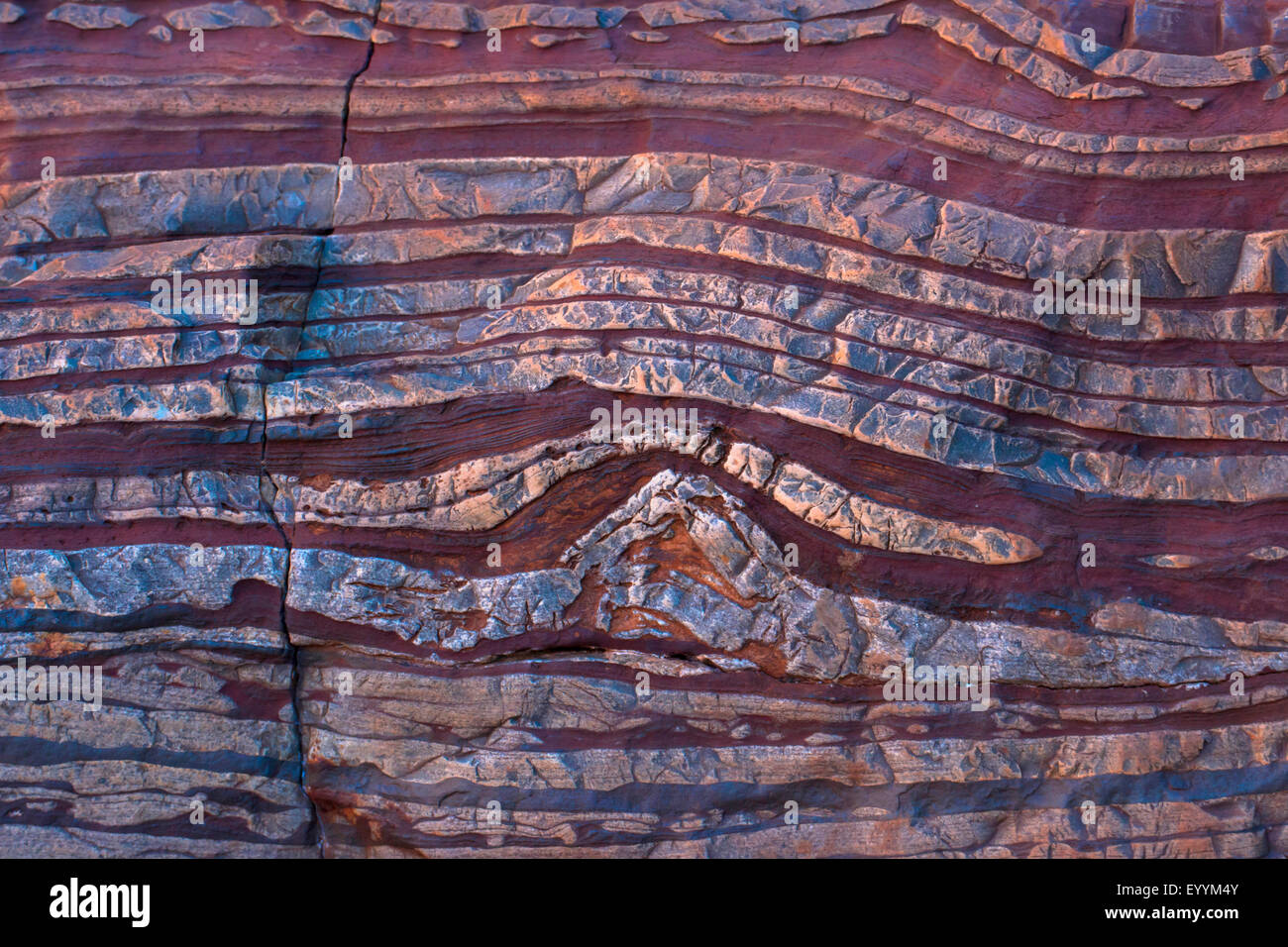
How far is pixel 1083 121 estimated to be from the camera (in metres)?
4.55

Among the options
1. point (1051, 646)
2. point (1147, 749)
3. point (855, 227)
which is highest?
point (855, 227)

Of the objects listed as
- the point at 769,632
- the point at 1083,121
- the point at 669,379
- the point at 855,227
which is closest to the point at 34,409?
the point at 669,379

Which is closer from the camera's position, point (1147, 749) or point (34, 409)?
point (1147, 749)

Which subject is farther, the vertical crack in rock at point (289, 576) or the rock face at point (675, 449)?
the vertical crack in rock at point (289, 576)

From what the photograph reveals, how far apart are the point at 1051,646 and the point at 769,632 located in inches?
56.7

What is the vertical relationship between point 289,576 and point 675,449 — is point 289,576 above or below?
below

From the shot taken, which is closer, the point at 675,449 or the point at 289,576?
the point at 675,449

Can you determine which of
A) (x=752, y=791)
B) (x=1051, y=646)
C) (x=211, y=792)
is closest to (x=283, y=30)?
(x=211, y=792)

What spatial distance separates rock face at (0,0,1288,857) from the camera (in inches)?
172

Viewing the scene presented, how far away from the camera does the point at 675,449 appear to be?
4.42m

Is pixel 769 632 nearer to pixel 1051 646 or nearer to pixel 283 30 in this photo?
pixel 1051 646

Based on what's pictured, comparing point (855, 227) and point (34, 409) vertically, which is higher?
point (855, 227)

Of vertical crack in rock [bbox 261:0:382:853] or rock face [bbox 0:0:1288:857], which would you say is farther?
vertical crack in rock [bbox 261:0:382:853]

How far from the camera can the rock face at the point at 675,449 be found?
438cm
